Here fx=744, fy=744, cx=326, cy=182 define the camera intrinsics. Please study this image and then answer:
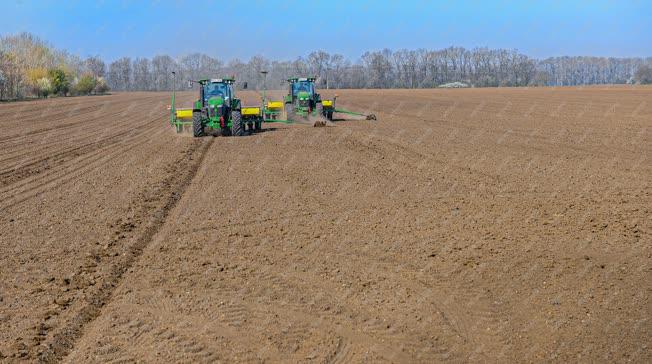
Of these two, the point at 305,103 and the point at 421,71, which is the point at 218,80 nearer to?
the point at 305,103

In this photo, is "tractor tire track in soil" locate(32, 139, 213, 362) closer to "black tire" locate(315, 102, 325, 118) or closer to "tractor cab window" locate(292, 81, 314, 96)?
"black tire" locate(315, 102, 325, 118)

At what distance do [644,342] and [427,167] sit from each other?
9.92 m

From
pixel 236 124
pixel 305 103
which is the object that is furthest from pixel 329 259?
pixel 305 103

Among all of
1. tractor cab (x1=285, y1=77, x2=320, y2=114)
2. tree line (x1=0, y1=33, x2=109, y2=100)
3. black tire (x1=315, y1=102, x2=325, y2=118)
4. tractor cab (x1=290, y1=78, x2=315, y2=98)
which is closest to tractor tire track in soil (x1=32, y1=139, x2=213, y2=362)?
black tire (x1=315, y1=102, x2=325, y2=118)

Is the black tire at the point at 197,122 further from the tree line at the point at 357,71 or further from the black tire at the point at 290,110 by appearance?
the tree line at the point at 357,71

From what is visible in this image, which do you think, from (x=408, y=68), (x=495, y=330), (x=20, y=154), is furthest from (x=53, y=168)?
(x=408, y=68)

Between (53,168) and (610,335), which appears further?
(53,168)

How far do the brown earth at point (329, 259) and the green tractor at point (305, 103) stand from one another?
487 inches

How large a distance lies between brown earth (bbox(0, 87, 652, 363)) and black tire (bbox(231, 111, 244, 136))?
A: 6138 mm

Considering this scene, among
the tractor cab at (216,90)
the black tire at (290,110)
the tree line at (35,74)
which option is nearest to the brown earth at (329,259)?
the tractor cab at (216,90)

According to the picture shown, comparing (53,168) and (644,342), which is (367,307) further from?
(53,168)

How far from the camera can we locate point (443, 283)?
7.41 m

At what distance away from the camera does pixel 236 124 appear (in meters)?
23.3

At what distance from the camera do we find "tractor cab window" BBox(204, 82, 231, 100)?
23.7 m
